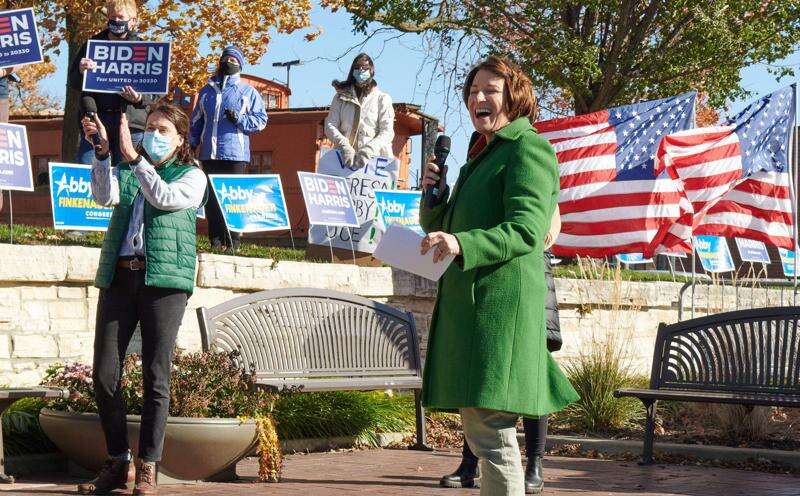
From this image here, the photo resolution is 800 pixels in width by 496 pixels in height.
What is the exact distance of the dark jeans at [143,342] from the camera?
6152 mm

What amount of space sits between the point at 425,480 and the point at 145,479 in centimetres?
182

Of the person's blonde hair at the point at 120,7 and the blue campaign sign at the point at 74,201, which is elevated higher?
the person's blonde hair at the point at 120,7

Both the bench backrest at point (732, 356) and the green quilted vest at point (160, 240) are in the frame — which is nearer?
the green quilted vest at point (160, 240)

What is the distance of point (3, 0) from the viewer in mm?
17797

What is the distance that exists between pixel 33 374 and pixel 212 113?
12.7ft

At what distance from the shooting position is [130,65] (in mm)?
9250

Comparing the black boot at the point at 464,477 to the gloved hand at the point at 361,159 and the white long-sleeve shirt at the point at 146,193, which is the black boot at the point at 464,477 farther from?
the gloved hand at the point at 361,159

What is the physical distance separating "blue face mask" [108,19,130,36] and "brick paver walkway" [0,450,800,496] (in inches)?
145

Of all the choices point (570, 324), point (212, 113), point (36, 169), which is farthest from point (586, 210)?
A: point (36, 169)

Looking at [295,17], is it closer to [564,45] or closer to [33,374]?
[564,45]

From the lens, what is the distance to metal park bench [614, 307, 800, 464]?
8.50 meters

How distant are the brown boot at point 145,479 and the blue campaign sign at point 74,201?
395 centimetres

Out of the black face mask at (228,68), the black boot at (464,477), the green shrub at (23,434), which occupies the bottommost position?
the black boot at (464,477)

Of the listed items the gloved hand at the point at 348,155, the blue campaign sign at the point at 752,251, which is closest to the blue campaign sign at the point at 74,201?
the gloved hand at the point at 348,155
